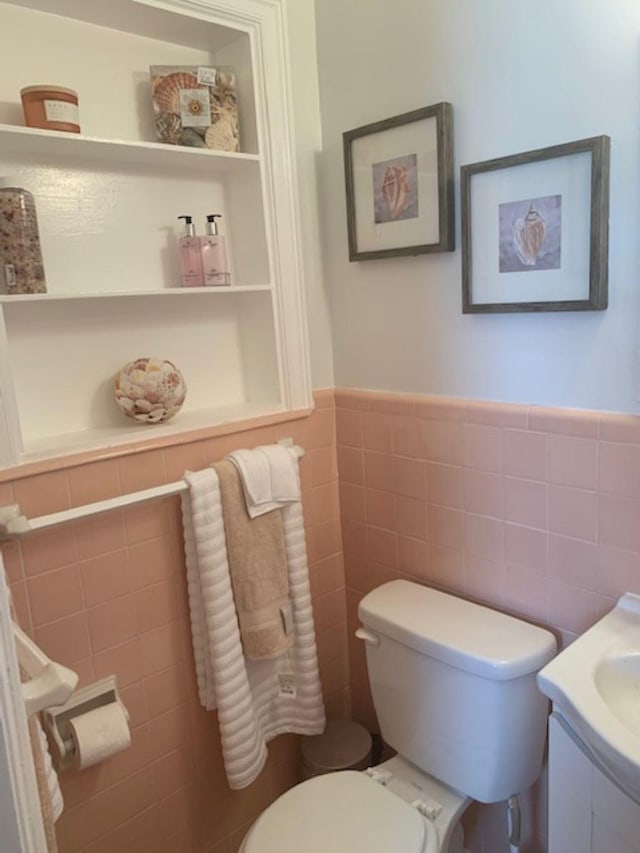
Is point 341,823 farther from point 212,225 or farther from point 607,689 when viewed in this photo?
point 212,225

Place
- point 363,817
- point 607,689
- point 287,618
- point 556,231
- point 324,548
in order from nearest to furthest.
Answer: point 607,689 → point 556,231 → point 363,817 → point 287,618 → point 324,548

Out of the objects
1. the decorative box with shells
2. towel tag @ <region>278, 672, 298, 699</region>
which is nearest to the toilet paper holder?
towel tag @ <region>278, 672, 298, 699</region>

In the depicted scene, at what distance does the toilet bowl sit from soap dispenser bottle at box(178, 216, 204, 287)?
1158mm

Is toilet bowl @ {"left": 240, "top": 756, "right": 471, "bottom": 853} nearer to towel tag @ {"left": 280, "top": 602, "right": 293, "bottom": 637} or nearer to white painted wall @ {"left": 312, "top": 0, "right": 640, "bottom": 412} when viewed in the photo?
towel tag @ {"left": 280, "top": 602, "right": 293, "bottom": 637}

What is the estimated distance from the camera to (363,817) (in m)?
1.32

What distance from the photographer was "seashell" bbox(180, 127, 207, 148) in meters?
1.42

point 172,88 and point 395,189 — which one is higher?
point 172,88

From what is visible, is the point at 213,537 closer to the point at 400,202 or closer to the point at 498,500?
the point at 498,500

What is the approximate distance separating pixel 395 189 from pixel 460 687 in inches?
42.8

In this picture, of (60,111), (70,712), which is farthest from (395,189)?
(70,712)

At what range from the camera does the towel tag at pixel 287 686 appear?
161 cm

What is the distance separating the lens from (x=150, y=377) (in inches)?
55.3

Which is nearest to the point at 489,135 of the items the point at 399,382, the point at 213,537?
the point at 399,382

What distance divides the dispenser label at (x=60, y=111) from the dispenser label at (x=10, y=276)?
0.95 feet
